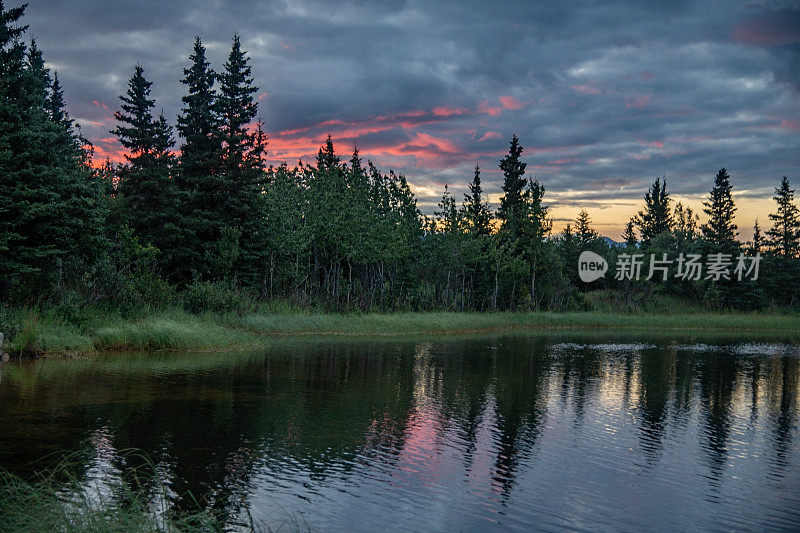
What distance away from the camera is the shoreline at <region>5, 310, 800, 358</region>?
80.6 ft

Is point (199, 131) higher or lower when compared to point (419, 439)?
higher

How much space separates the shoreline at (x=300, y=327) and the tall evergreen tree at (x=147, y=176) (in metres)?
10.5

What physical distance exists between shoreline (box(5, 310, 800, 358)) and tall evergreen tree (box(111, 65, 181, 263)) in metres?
10.5

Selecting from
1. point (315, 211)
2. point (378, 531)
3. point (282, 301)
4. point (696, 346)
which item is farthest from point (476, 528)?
point (315, 211)

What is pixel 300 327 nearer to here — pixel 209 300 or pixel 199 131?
pixel 209 300

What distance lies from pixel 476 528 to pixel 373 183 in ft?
181

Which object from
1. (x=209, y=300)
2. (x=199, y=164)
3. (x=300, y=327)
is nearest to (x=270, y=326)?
(x=300, y=327)

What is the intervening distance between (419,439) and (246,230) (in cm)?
3236

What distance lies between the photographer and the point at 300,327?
3844cm

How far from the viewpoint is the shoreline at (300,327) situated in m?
24.6

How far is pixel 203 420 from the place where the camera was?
51.7 feet

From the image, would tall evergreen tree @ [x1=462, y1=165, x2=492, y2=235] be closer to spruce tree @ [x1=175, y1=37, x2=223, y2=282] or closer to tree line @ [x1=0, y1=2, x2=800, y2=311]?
tree line @ [x1=0, y1=2, x2=800, y2=311]

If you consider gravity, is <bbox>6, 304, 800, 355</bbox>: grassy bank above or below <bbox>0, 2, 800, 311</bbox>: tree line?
below

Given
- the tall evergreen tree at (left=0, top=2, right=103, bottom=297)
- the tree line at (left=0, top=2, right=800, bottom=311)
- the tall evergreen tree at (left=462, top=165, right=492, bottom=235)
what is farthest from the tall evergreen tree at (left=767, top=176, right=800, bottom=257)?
the tall evergreen tree at (left=0, top=2, right=103, bottom=297)
